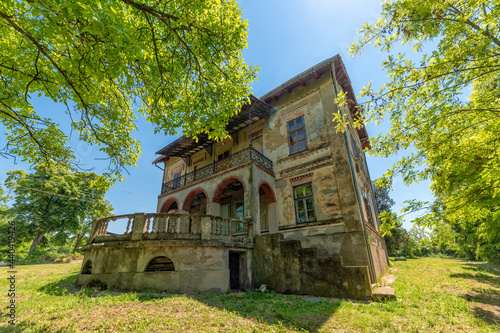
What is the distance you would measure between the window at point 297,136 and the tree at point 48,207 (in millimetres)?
22686

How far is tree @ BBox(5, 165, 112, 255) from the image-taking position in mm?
23578

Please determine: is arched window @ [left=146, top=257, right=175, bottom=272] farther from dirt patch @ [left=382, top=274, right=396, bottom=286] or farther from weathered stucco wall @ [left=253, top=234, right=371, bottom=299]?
dirt patch @ [left=382, top=274, right=396, bottom=286]

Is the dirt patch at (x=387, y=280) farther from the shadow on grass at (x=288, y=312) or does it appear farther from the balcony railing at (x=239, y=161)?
the balcony railing at (x=239, y=161)

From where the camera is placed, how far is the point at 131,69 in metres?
5.26

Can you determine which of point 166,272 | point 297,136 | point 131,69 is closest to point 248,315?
point 166,272

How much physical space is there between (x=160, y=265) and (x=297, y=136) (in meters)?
9.59

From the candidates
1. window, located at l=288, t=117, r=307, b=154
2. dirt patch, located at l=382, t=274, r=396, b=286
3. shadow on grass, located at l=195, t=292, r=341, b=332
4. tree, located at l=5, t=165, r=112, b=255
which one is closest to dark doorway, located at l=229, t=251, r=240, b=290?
shadow on grass, located at l=195, t=292, r=341, b=332

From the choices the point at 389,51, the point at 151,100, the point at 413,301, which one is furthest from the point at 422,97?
the point at 151,100

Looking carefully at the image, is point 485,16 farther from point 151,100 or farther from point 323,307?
point 151,100

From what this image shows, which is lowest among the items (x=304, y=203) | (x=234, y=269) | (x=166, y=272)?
(x=234, y=269)

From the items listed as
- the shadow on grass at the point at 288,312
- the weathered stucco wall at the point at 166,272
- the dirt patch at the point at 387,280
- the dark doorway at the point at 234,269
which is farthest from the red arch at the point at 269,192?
the dirt patch at the point at 387,280

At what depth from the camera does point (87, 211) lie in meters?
27.2

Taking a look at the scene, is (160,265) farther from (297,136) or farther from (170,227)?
(297,136)

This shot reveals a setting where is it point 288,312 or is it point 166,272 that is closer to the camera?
point 288,312
